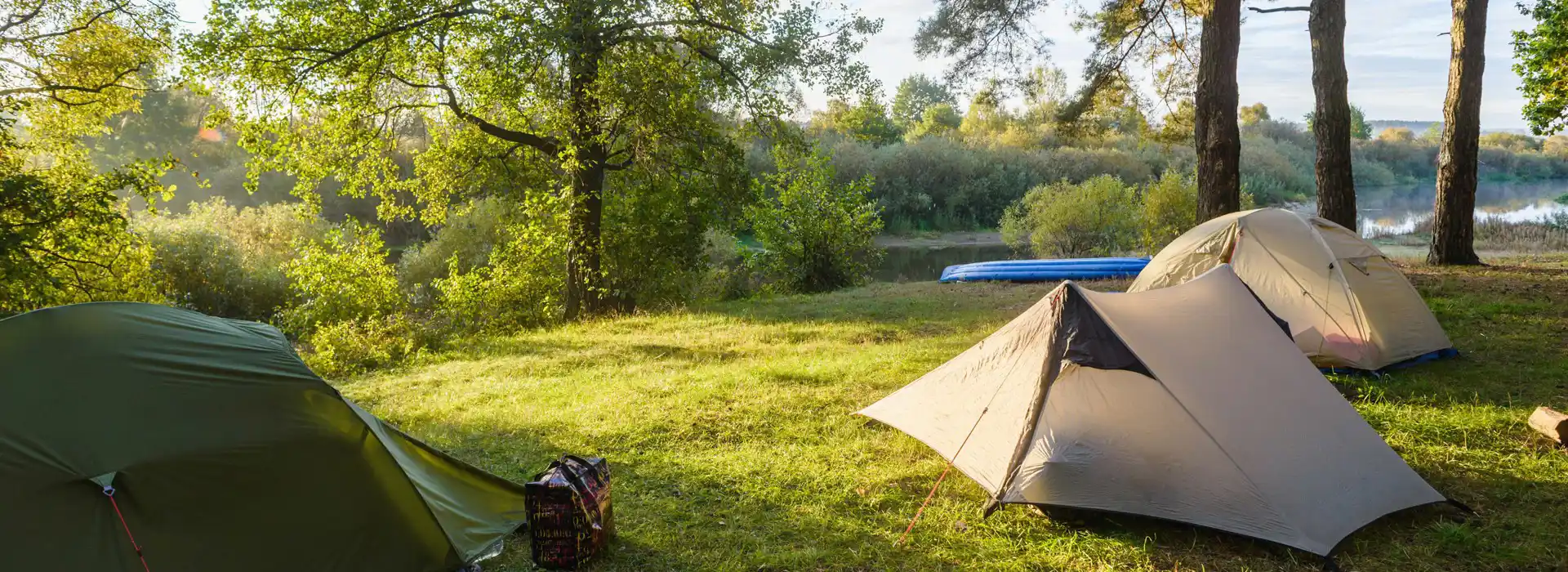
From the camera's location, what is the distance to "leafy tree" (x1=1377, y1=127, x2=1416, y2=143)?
55.1 m

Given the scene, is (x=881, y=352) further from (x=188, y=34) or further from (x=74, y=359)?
(x=188, y=34)

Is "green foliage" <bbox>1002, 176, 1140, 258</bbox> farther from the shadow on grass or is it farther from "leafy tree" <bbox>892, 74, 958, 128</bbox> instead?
"leafy tree" <bbox>892, 74, 958, 128</bbox>

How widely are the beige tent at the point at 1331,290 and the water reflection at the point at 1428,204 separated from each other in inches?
664

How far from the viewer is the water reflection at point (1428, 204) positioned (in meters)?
25.0

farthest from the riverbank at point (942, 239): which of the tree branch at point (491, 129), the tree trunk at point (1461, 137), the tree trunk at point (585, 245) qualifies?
the tree branch at point (491, 129)

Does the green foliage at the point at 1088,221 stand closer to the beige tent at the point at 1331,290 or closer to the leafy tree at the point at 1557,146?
the beige tent at the point at 1331,290

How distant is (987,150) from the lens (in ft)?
126

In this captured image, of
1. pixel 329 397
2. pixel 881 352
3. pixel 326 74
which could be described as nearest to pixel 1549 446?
pixel 881 352

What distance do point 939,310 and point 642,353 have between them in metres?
4.51

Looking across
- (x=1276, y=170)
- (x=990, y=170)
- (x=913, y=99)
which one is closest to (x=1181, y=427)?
(x=990, y=170)

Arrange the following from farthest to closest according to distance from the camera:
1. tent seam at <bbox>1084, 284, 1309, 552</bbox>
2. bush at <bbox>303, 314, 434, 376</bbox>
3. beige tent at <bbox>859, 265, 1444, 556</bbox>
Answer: bush at <bbox>303, 314, 434, 376</bbox> < beige tent at <bbox>859, 265, 1444, 556</bbox> < tent seam at <bbox>1084, 284, 1309, 552</bbox>

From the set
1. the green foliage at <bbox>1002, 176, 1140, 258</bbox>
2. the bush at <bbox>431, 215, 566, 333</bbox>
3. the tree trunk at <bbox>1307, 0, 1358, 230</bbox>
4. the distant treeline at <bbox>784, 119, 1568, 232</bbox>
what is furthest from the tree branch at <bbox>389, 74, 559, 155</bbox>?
the distant treeline at <bbox>784, 119, 1568, 232</bbox>

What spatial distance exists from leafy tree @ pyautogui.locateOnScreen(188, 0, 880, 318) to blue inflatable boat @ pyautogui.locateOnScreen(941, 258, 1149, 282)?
5.01m

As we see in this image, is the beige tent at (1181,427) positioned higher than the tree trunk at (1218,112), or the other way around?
the tree trunk at (1218,112)
